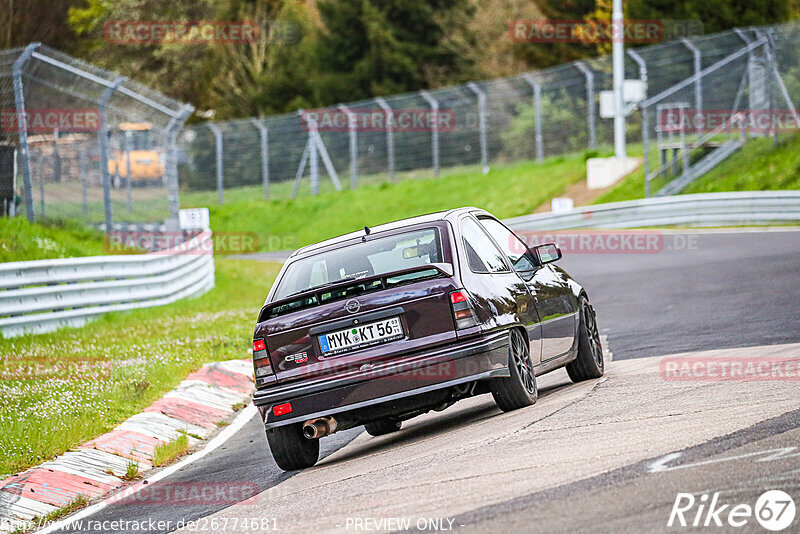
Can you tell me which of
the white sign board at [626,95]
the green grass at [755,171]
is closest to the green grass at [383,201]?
the white sign board at [626,95]

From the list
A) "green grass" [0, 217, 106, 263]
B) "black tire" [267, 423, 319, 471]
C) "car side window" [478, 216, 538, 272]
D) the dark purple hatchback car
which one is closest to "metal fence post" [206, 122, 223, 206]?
"green grass" [0, 217, 106, 263]

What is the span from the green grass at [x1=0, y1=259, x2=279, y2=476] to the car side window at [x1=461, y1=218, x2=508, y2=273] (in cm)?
311

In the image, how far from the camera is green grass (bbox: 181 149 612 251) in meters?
35.3

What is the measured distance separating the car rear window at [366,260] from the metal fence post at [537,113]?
90.3 ft

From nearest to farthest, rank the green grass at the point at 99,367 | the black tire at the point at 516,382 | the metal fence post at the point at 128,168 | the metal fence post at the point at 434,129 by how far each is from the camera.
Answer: the black tire at the point at 516,382
the green grass at the point at 99,367
the metal fence post at the point at 128,168
the metal fence post at the point at 434,129

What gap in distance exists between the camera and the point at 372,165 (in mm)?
40812

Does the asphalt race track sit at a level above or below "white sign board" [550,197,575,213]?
above

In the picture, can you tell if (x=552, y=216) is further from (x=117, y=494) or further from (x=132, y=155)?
(x=117, y=494)

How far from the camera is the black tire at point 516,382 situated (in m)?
8.00

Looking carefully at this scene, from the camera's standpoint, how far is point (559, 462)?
249 inches

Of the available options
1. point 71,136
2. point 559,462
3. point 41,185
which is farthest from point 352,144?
point 559,462

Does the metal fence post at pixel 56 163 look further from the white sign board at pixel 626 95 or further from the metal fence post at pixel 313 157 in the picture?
the metal fence post at pixel 313 157

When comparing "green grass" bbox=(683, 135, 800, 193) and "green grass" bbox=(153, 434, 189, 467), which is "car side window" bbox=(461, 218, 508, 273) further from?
"green grass" bbox=(683, 135, 800, 193)

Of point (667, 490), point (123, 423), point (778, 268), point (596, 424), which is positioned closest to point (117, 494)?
point (123, 423)
